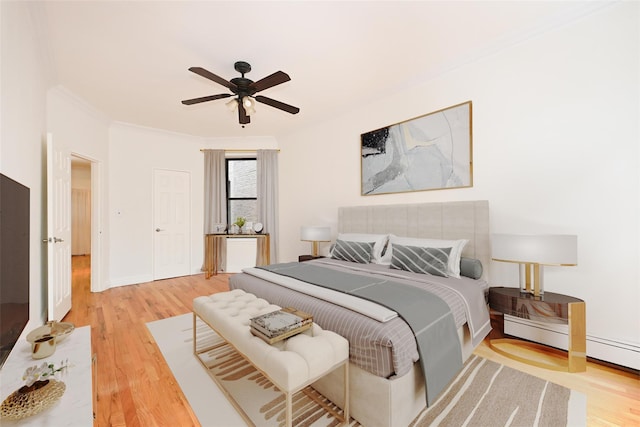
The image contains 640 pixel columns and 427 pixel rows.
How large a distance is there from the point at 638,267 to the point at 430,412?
1.92m

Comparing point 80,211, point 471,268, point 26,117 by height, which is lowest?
point 471,268

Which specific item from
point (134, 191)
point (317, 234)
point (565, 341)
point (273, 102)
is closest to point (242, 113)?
point (273, 102)

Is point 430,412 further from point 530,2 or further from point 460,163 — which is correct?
point 530,2

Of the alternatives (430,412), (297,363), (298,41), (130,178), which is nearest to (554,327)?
(430,412)

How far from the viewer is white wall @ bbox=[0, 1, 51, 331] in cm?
170

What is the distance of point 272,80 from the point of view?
2.43 meters

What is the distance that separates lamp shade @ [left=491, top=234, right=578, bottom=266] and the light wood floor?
851 mm

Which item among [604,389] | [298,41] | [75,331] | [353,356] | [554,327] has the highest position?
[298,41]

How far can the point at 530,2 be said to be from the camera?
2.10 m

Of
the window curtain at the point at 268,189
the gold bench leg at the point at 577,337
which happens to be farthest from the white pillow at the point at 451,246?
the window curtain at the point at 268,189

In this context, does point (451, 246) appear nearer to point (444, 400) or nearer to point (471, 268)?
point (471, 268)

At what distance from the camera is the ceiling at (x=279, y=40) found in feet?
6.95

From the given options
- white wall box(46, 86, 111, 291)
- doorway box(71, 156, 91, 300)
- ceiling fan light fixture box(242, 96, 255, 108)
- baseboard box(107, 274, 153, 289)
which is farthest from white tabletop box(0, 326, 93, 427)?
doorway box(71, 156, 91, 300)

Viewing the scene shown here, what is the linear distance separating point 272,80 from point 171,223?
3.93m
